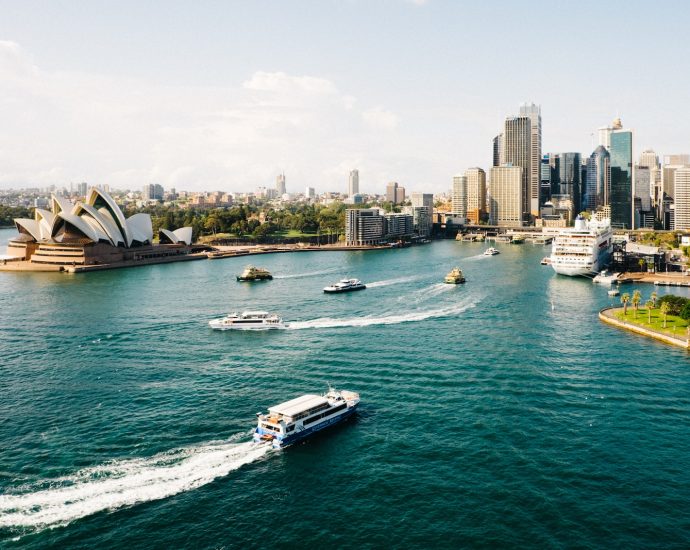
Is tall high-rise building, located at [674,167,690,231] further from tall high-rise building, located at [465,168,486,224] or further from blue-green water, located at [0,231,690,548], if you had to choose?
blue-green water, located at [0,231,690,548]

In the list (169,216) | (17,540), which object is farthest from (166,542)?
(169,216)

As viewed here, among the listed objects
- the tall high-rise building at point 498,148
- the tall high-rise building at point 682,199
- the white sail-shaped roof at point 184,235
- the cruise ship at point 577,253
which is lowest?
the cruise ship at point 577,253

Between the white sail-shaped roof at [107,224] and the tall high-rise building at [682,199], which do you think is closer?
the white sail-shaped roof at [107,224]

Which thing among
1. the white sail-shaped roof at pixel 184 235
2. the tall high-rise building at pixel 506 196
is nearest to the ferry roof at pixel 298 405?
the white sail-shaped roof at pixel 184 235

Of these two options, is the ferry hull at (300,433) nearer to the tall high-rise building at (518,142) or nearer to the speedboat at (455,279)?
the speedboat at (455,279)

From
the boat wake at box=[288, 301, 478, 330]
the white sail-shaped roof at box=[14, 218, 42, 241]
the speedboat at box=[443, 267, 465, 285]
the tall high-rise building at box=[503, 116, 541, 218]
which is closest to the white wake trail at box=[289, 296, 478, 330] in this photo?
the boat wake at box=[288, 301, 478, 330]

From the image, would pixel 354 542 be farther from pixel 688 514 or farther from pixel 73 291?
pixel 73 291
